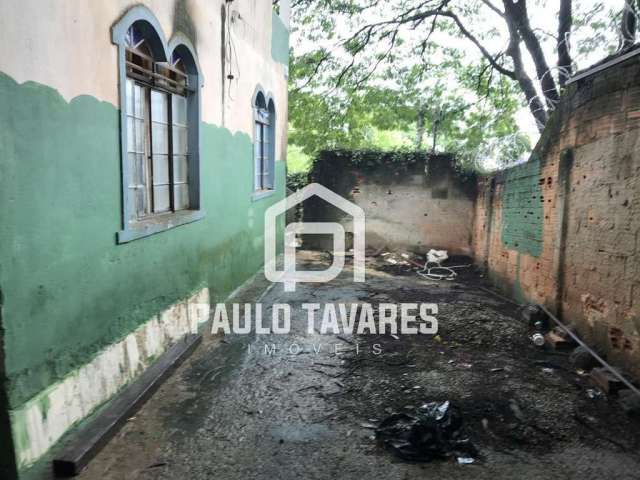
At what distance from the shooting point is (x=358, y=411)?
3.47 metres

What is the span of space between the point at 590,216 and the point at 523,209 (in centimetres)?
197

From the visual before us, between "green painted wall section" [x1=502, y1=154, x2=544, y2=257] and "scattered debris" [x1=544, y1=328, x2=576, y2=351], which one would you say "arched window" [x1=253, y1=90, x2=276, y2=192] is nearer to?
"green painted wall section" [x1=502, y1=154, x2=544, y2=257]

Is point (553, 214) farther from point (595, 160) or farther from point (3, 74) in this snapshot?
point (3, 74)

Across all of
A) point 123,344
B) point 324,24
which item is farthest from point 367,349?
point 324,24

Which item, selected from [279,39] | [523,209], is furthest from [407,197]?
[279,39]

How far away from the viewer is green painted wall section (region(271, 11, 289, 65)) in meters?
8.01

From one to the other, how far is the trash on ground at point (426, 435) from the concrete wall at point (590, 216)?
5.98ft

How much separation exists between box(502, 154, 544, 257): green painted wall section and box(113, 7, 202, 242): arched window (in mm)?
4313

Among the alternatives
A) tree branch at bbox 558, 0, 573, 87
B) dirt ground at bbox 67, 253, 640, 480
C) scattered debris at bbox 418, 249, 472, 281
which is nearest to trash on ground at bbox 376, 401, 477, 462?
dirt ground at bbox 67, 253, 640, 480

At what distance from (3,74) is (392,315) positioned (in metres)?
4.93

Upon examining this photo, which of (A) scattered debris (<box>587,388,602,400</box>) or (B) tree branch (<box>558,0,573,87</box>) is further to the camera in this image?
(B) tree branch (<box>558,0,573,87</box>)

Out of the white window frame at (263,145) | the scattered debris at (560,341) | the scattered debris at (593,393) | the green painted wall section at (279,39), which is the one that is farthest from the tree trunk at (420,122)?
the scattered debris at (593,393)

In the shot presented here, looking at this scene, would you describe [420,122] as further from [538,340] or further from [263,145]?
[538,340]

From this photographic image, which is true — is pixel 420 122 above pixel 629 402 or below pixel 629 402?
above
